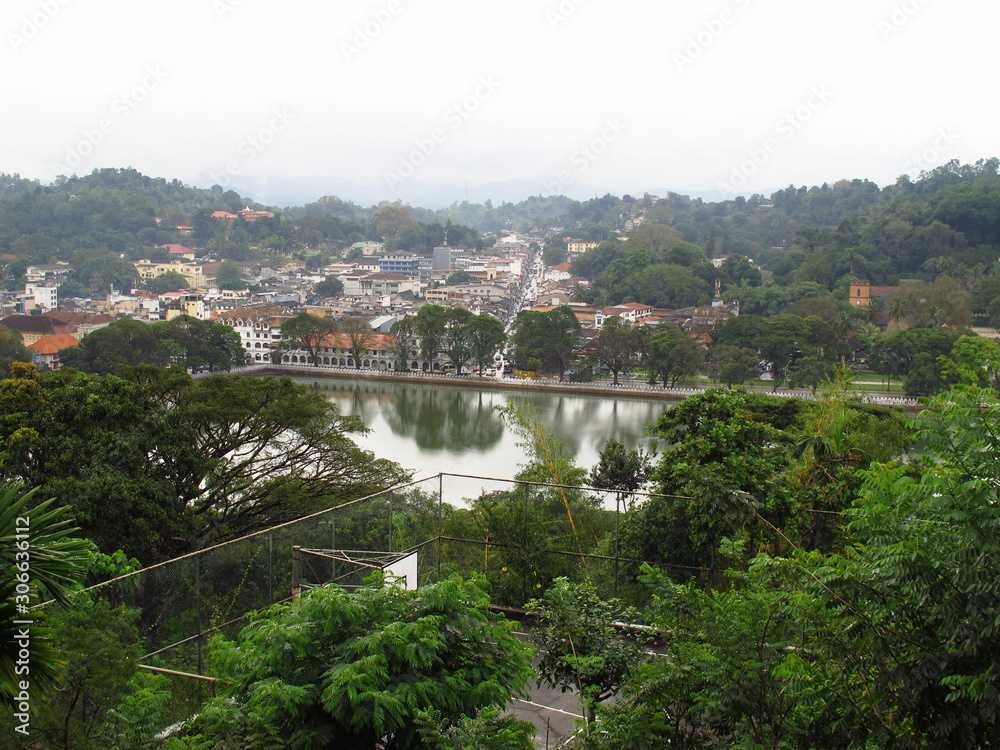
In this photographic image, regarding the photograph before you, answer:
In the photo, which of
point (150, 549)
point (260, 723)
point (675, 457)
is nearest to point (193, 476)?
point (150, 549)

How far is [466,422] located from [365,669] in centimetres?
1392

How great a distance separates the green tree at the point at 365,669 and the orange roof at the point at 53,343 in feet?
69.1

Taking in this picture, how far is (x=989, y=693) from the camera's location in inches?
72.2

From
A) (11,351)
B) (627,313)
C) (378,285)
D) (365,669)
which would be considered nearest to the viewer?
(365,669)

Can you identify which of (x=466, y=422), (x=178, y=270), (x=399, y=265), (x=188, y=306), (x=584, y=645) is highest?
(x=399, y=265)

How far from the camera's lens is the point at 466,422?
16078 mm

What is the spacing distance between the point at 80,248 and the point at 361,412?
3205 cm

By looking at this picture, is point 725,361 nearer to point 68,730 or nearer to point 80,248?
point 68,730

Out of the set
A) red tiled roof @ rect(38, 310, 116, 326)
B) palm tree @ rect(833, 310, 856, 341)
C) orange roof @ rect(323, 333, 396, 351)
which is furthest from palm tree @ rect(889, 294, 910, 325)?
red tiled roof @ rect(38, 310, 116, 326)

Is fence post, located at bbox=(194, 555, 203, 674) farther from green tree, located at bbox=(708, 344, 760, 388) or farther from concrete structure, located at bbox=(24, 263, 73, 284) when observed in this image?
concrete structure, located at bbox=(24, 263, 73, 284)

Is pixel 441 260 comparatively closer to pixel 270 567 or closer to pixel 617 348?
pixel 617 348

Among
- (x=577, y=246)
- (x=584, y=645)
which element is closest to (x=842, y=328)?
(x=584, y=645)

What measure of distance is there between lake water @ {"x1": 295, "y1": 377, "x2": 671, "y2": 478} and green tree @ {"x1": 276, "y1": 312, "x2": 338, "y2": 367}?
5.68 ft

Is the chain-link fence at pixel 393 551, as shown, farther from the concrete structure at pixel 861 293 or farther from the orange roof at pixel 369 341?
the concrete structure at pixel 861 293
